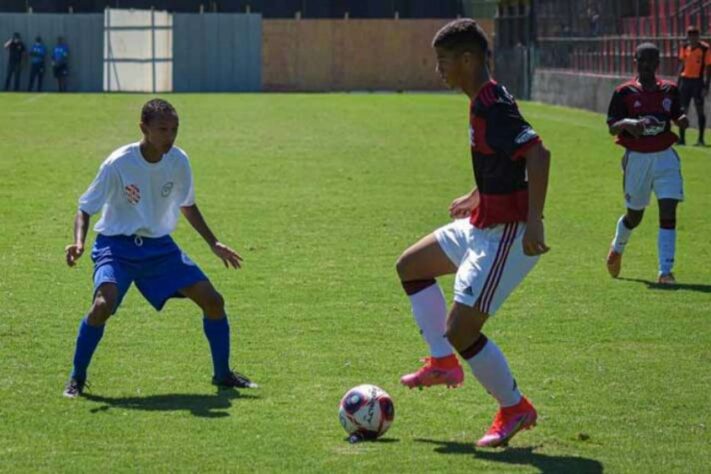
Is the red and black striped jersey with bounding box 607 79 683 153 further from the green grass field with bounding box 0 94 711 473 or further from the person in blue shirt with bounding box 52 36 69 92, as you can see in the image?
the person in blue shirt with bounding box 52 36 69 92

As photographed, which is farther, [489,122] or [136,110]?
[136,110]

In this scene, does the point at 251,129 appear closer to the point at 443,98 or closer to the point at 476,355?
the point at 443,98

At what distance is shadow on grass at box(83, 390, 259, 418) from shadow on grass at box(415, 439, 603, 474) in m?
1.23

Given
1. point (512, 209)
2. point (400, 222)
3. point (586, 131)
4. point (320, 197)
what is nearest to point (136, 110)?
point (586, 131)

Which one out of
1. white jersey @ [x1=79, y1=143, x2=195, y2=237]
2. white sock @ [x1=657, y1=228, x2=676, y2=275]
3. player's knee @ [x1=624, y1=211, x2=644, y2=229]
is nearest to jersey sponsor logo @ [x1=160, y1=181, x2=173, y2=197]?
white jersey @ [x1=79, y1=143, x2=195, y2=237]

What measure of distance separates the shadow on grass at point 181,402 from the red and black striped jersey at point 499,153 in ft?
5.84

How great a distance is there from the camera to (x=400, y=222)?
56.9 feet

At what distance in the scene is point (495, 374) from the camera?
7344 millimetres

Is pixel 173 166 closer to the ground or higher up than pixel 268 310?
higher up

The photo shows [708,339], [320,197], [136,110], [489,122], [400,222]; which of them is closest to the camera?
[489,122]

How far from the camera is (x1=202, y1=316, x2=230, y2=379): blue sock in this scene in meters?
8.67

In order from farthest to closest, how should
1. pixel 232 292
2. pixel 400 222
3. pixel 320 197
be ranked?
pixel 320 197 → pixel 400 222 → pixel 232 292

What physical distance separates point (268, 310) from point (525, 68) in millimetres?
40816

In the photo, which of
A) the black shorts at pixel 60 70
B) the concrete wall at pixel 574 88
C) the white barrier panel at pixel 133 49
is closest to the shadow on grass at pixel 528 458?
the concrete wall at pixel 574 88
